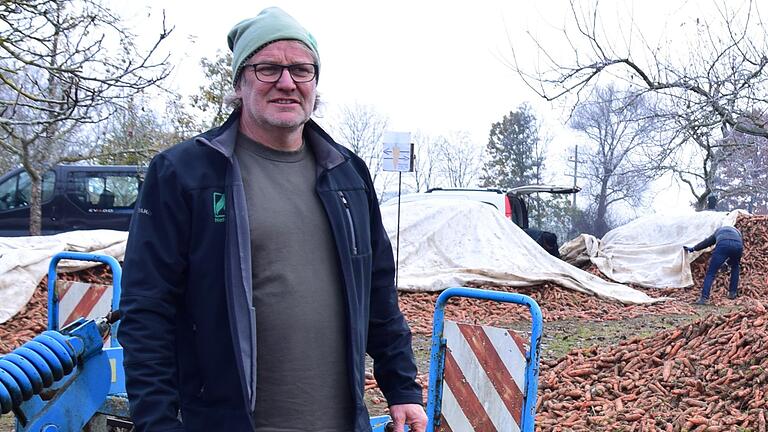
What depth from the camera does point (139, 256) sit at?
1913mm

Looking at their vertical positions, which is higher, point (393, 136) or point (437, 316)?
point (393, 136)

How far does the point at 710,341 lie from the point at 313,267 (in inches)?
209

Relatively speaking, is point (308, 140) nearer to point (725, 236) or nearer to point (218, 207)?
point (218, 207)

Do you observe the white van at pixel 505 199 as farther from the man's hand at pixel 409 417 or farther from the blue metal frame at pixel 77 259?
the man's hand at pixel 409 417

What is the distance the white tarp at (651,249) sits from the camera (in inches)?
621

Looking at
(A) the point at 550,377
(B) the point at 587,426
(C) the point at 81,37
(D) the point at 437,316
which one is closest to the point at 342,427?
(D) the point at 437,316

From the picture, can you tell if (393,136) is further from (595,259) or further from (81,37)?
(595,259)

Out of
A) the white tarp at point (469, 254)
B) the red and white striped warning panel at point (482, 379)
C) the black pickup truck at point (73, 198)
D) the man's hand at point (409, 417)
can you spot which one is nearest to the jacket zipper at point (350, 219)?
the man's hand at point (409, 417)

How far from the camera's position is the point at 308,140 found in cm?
224

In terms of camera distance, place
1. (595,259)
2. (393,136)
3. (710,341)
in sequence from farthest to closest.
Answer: (595,259) → (393,136) → (710,341)

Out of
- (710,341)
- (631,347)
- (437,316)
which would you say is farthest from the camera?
(631,347)

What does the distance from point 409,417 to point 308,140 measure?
857 mm

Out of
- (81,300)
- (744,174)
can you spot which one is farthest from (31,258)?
(744,174)

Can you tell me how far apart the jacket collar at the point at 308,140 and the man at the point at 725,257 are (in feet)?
41.8
